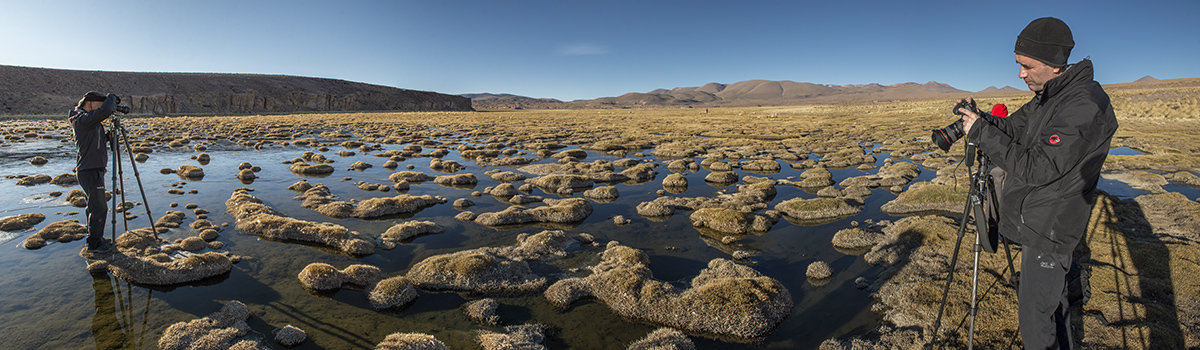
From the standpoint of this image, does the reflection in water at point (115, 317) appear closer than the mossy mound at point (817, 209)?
Yes

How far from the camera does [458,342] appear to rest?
7.30 meters

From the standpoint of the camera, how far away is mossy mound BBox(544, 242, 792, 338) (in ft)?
25.0

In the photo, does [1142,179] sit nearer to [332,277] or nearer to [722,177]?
[722,177]

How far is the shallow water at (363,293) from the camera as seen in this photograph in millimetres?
7492

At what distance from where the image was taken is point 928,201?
15844mm

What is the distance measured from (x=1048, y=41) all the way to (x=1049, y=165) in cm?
126

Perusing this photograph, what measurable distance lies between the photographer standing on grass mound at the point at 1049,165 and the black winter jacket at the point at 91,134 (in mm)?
14836

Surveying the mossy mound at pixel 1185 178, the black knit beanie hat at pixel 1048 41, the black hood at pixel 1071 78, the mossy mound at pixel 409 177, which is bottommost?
the mossy mound at pixel 409 177

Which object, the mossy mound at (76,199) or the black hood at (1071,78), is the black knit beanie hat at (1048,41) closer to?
the black hood at (1071,78)

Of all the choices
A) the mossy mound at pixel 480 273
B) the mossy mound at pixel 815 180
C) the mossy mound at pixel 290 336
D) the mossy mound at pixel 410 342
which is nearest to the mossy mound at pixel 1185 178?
the mossy mound at pixel 815 180

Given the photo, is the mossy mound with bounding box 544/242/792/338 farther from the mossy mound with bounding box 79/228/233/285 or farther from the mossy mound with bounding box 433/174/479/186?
the mossy mound with bounding box 433/174/479/186

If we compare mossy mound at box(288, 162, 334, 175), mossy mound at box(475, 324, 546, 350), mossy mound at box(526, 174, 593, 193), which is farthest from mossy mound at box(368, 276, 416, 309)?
mossy mound at box(288, 162, 334, 175)

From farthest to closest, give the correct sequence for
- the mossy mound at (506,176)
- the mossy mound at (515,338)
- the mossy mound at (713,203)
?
the mossy mound at (506,176) → the mossy mound at (713,203) → the mossy mound at (515,338)

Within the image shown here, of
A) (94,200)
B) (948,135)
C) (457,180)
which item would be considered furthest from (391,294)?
(457,180)
